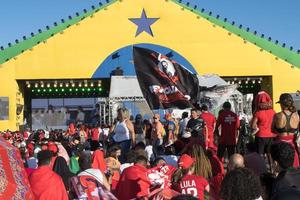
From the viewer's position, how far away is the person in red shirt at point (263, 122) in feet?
31.9

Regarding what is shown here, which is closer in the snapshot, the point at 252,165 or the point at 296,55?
the point at 252,165

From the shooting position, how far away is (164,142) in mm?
15016

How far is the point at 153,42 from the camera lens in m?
25.2

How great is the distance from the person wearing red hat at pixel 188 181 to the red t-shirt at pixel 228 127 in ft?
16.0

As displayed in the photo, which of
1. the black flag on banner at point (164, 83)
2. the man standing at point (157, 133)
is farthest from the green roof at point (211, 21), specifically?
the black flag on banner at point (164, 83)

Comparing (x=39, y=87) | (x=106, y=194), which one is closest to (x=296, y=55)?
(x=39, y=87)

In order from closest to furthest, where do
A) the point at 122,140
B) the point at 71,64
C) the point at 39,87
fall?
the point at 122,140 → the point at 71,64 → the point at 39,87

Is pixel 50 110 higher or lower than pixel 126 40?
lower

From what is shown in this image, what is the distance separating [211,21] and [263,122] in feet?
53.3

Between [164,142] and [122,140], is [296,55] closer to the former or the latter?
[164,142]

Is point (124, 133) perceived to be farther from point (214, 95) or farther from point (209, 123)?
point (214, 95)

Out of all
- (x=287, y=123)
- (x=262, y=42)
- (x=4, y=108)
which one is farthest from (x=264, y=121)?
(x=4, y=108)

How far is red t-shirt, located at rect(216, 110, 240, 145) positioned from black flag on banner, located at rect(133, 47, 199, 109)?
1.33 m

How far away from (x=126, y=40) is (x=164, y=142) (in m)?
10.9
